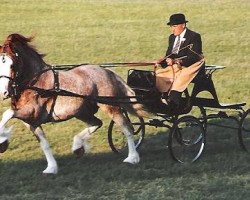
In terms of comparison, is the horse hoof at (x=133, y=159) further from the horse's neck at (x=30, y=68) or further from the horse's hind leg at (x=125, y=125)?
the horse's neck at (x=30, y=68)

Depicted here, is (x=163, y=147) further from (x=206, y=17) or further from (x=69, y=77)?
(x=206, y=17)

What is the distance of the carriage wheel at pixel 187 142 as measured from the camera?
27.9 ft

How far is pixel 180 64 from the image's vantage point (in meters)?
8.58

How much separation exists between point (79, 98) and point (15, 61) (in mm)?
990

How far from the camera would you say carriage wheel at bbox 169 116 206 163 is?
8.51 m

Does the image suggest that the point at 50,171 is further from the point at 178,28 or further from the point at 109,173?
the point at 178,28

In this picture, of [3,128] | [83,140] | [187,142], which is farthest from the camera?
[187,142]

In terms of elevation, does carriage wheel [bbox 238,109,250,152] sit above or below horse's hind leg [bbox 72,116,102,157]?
below

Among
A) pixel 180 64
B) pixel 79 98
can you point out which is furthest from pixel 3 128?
pixel 180 64

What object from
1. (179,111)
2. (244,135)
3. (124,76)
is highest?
(179,111)

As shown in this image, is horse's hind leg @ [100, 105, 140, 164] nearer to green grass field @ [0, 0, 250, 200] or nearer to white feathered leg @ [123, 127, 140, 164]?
white feathered leg @ [123, 127, 140, 164]

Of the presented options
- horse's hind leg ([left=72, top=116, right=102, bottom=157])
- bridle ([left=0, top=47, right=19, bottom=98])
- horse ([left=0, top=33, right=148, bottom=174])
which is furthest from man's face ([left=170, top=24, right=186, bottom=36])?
bridle ([left=0, top=47, right=19, bottom=98])

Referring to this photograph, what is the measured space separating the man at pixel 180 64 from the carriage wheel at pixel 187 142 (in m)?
0.35

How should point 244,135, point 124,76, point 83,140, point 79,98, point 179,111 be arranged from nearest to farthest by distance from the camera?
point 79,98
point 83,140
point 179,111
point 244,135
point 124,76
